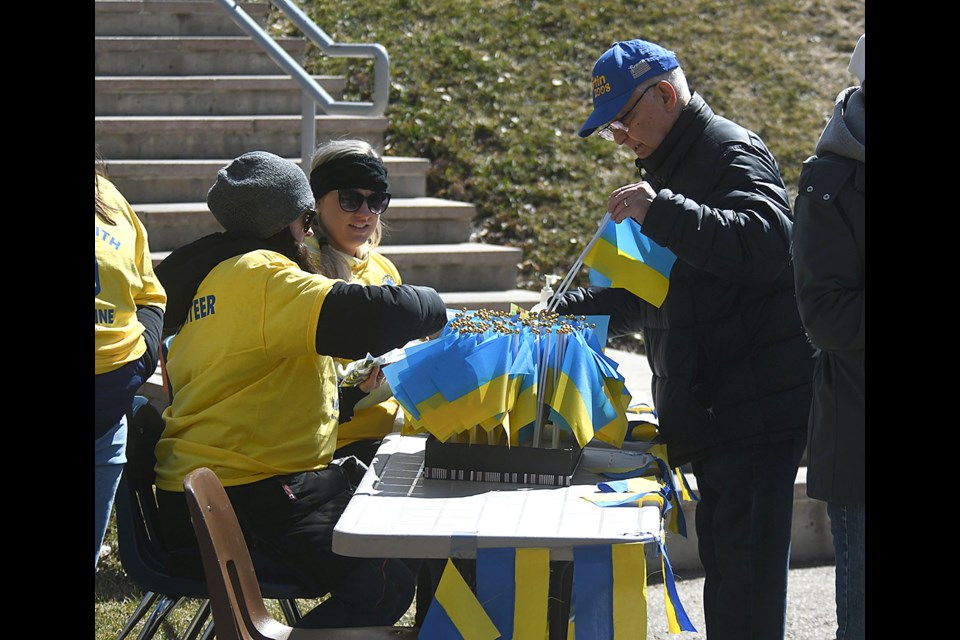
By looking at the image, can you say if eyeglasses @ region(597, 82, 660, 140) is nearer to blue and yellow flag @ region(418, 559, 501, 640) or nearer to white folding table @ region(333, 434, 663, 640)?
white folding table @ region(333, 434, 663, 640)

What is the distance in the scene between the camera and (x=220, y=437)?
2744mm

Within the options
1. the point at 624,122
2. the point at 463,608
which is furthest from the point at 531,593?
the point at 624,122

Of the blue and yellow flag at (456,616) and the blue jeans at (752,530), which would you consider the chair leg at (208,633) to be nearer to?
the blue and yellow flag at (456,616)

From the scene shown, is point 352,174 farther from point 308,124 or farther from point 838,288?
point 308,124

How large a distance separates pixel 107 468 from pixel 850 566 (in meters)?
1.78

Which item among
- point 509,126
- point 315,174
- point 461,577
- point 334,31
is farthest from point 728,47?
point 461,577

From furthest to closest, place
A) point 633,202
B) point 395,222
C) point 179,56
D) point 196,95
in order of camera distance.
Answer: point 179,56 < point 196,95 < point 395,222 < point 633,202

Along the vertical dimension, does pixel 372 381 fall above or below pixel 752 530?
above

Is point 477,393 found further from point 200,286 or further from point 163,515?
point 163,515

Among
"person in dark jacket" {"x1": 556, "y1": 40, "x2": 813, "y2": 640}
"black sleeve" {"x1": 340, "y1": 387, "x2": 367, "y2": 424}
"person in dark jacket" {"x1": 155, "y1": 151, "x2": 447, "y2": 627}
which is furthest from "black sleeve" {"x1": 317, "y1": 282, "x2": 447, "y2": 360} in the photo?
"person in dark jacket" {"x1": 556, "y1": 40, "x2": 813, "y2": 640}

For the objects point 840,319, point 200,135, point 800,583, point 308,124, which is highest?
point 840,319

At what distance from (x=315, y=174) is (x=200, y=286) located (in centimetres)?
73

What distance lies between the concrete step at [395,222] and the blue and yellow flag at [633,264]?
373cm

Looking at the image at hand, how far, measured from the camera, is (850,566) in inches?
89.4
